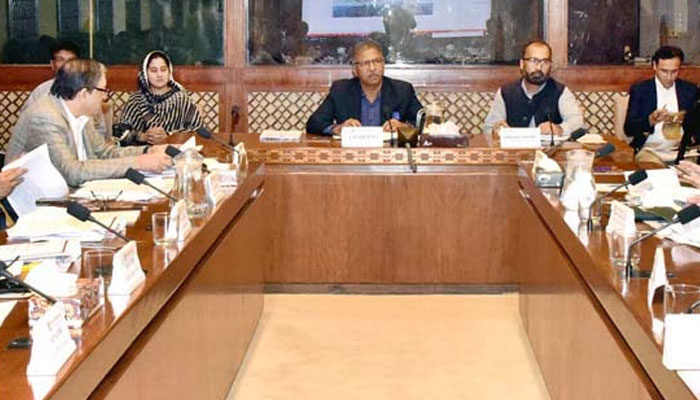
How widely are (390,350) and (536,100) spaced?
197 centimetres

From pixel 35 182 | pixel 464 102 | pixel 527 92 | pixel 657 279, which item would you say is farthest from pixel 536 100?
pixel 657 279

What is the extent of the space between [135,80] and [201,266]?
15.4ft

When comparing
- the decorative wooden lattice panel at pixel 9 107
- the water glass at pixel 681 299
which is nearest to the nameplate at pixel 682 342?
the water glass at pixel 681 299

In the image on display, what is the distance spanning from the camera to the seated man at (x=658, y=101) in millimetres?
6227

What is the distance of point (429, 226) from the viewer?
5.07 metres

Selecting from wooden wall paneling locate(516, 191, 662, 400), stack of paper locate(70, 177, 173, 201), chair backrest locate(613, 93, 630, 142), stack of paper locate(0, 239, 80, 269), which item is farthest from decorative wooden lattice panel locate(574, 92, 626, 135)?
stack of paper locate(0, 239, 80, 269)

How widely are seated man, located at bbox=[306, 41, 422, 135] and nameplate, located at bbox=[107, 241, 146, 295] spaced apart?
11.1 feet

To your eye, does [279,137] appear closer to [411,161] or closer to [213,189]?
[411,161]

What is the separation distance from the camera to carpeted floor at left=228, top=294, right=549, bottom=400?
394cm

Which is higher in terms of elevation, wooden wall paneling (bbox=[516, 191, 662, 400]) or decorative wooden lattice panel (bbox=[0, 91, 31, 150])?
decorative wooden lattice panel (bbox=[0, 91, 31, 150])

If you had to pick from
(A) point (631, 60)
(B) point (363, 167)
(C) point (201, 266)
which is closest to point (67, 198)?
(C) point (201, 266)

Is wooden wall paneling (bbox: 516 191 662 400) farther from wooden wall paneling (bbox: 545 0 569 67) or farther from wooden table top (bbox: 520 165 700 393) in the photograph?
wooden wall paneling (bbox: 545 0 569 67)

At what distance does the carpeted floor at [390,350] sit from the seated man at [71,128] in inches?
35.0

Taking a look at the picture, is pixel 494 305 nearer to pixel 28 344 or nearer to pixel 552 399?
pixel 552 399
